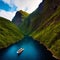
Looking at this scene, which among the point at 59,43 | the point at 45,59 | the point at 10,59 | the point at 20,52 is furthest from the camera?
the point at 20,52

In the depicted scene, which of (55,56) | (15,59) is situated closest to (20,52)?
(15,59)

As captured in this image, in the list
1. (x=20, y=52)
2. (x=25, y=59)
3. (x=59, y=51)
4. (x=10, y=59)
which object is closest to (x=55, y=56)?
(x=59, y=51)

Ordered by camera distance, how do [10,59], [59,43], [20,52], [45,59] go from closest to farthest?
[45,59] → [10,59] → [59,43] → [20,52]

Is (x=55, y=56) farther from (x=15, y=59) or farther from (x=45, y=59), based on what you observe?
(x=15, y=59)

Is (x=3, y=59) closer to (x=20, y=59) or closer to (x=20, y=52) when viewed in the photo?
(x=20, y=59)

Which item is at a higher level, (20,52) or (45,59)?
(20,52)

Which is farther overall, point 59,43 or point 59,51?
point 59,43

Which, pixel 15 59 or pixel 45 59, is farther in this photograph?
pixel 15 59

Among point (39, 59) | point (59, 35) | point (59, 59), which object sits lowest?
point (59, 59)

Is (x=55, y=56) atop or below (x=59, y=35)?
below
